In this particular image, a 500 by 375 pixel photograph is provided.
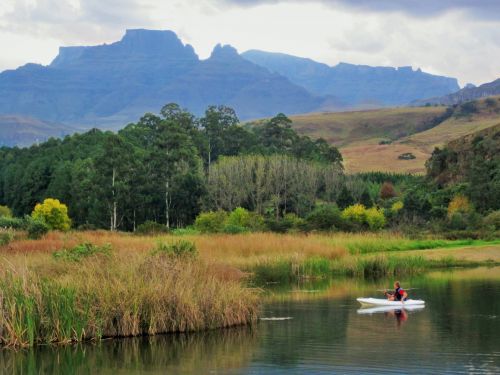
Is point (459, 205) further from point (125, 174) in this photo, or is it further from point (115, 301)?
point (115, 301)

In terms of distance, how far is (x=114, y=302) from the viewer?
25.2 meters

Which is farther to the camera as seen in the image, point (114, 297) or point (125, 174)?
point (125, 174)

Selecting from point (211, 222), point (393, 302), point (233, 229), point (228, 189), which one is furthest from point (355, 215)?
point (393, 302)

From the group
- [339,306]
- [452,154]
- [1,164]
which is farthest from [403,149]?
[339,306]

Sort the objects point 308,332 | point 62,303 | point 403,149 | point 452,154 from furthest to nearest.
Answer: point 403,149 → point 452,154 → point 308,332 → point 62,303

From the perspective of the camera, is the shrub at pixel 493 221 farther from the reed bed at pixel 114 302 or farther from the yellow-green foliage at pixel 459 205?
the reed bed at pixel 114 302

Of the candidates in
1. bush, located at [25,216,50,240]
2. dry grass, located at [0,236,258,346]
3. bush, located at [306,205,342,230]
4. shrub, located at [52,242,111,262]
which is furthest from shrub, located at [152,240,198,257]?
bush, located at [306,205,342,230]

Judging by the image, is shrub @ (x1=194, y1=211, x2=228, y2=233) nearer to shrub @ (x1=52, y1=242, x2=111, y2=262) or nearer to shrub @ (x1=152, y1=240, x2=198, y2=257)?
shrub @ (x1=152, y1=240, x2=198, y2=257)

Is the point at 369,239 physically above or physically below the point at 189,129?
below

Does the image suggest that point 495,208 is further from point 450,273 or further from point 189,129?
point 189,129

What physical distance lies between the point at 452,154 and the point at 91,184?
5224cm

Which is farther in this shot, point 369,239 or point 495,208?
point 495,208

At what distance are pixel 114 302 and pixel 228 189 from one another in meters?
64.5

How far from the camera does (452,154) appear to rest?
11306cm
